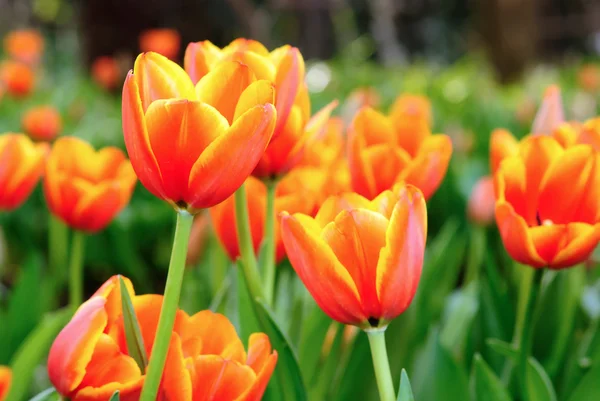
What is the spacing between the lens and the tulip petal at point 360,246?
556mm

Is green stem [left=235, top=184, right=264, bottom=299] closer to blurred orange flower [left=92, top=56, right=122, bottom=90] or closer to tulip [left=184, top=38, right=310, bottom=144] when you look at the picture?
tulip [left=184, top=38, right=310, bottom=144]

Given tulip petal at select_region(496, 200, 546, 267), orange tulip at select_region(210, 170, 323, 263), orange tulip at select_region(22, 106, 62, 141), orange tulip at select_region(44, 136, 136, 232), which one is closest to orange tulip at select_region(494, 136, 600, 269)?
tulip petal at select_region(496, 200, 546, 267)

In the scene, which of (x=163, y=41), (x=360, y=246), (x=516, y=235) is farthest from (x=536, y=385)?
(x=163, y=41)

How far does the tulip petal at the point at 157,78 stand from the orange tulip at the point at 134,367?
149 millimetres

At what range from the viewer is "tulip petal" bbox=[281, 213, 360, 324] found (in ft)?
1.78

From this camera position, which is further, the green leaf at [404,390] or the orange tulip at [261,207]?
the orange tulip at [261,207]

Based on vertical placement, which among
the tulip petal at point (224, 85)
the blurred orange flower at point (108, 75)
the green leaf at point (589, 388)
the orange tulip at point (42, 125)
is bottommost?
the blurred orange flower at point (108, 75)

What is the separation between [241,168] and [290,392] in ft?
0.82

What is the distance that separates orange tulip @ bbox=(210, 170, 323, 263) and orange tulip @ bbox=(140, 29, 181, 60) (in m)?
2.45

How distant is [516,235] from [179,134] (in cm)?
31

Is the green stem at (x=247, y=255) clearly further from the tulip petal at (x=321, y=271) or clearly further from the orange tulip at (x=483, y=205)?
the orange tulip at (x=483, y=205)

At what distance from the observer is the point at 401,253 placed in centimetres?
54

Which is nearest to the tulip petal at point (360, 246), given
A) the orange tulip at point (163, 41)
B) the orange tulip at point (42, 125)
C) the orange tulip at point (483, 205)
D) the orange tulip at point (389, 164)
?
the orange tulip at point (389, 164)

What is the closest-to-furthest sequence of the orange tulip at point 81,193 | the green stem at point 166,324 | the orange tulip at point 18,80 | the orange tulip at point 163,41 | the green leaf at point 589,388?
1. the green stem at point 166,324
2. the green leaf at point 589,388
3. the orange tulip at point 81,193
4. the orange tulip at point 18,80
5. the orange tulip at point 163,41
